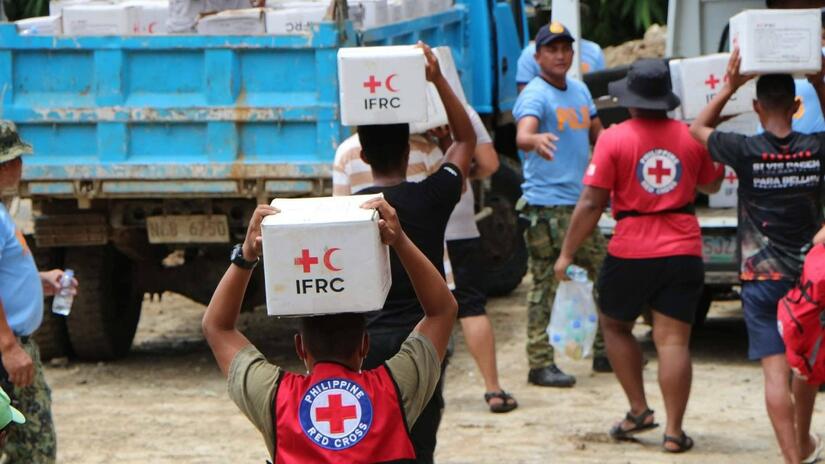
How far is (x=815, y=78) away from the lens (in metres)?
6.76

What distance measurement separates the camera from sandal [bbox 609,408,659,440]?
7.62 meters

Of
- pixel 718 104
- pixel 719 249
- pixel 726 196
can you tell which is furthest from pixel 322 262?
pixel 726 196

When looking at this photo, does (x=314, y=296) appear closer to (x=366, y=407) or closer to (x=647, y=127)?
(x=366, y=407)

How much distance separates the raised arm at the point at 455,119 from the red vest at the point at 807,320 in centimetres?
139

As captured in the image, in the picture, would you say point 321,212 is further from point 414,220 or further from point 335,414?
point 414,220

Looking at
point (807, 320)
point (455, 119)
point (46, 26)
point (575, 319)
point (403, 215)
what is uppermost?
point (46, 26)

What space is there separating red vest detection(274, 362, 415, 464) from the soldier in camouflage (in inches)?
91.2

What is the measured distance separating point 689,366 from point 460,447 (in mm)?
1141

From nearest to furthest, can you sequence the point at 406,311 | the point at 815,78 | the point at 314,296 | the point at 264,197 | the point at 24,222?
the point at 314,296 < the point at 406,311 < the point at 815,78 < the point at 264,197 < the point at 24,222

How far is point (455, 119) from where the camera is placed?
18.7ft

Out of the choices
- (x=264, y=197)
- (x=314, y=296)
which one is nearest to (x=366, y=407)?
(x=314, y=296)

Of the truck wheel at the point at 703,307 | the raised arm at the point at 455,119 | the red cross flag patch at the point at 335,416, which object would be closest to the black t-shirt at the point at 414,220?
the raised arm at the point at 455,119

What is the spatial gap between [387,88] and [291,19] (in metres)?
3.57

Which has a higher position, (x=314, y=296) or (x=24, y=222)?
(x=314, y=296)
